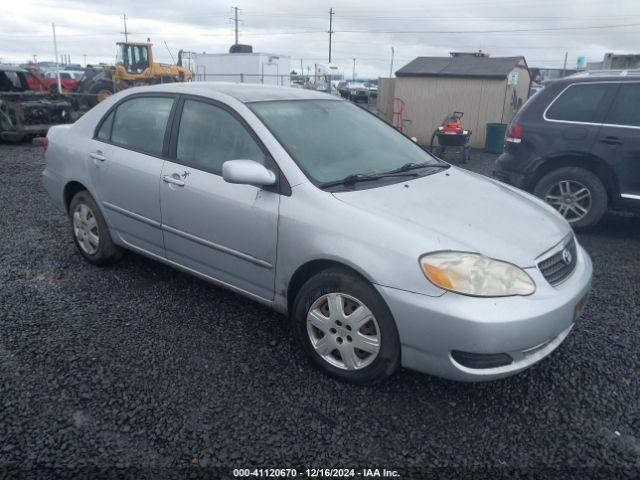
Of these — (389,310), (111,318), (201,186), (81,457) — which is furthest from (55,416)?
(389,310)

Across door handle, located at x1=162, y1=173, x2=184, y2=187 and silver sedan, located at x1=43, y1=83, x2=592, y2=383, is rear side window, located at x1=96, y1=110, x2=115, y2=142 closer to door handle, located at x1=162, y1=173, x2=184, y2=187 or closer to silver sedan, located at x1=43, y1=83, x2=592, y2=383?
silver sedan, located at x1=43, y1=83, x2=592, y2=383

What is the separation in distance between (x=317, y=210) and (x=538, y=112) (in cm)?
426

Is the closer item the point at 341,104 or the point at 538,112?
the point at 341,104

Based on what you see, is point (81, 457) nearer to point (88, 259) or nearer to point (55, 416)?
point (55, 416)

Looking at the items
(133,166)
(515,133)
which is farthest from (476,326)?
(515,133)

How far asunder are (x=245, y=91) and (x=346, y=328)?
1897mm

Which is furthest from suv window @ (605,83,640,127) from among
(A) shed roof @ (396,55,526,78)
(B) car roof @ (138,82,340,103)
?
(A) shed roof @ (396,55,526,78)

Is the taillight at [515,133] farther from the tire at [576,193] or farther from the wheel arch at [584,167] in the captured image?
the tire at [576,193]

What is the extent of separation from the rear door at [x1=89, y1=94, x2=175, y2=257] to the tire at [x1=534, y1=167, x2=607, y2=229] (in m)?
4.33

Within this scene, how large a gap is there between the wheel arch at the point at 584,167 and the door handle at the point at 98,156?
4.64 m

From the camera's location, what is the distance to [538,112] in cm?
604

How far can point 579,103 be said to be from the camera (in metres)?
5.85

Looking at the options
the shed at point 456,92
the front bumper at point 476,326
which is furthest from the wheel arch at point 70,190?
the shed at point 456,92

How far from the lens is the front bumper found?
247 cm
